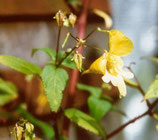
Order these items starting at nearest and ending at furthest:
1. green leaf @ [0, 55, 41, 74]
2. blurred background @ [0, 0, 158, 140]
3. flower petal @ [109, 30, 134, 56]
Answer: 1. flower petal @ [109, 30, 134, 56]
2. green leaf @ [0, 55, 41, 74]
3. blurred background @ [0, 0, 158, 140]

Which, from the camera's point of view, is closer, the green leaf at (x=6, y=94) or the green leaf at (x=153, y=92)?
the green leaf at (x=153, y=92)

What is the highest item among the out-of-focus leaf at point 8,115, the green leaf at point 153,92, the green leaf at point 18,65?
the green leaf at point 18,65

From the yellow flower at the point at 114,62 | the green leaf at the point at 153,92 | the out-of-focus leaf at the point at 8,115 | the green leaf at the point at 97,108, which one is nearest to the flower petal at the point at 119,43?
the yellow flower at the point at 114,62

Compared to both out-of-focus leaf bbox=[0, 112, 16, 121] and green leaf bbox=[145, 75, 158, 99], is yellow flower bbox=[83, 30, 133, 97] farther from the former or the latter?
out-of-focus leaf bbox=[0, 112, 16, 121]

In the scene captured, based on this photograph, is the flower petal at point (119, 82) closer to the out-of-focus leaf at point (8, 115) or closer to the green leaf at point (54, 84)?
the green leaf at point (54, 84)

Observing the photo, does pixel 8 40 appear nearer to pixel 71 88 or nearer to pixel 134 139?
pixel 71 88

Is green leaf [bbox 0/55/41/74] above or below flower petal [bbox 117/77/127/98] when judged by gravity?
above

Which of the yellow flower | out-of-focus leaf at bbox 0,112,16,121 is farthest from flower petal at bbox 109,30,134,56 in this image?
out-of-focus leaf at bbox 0,112,16,121
